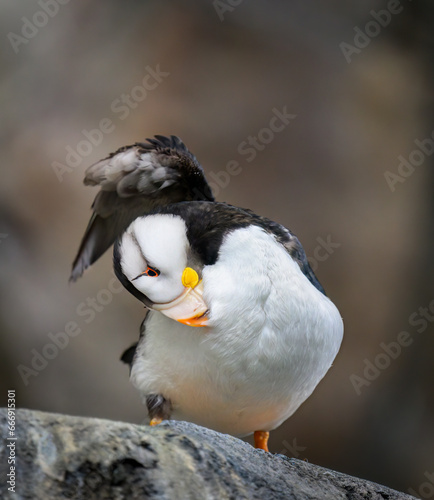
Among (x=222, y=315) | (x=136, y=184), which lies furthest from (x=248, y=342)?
(x=136, y=184)

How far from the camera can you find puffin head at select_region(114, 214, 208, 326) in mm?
1455

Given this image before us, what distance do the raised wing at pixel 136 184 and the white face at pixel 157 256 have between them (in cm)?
26

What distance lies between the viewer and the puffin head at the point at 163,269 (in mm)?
1455

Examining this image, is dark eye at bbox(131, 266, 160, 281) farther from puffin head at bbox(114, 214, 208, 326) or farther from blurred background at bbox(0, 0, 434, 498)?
blurred background at bbox(0, 0, 434, 498)

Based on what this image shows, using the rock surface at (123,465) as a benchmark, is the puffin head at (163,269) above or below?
above

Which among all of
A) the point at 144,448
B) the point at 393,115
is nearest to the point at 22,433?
the point at 144,448

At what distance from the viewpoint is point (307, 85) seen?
2934 mm

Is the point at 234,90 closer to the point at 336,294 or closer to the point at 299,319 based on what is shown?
the point at 336,294

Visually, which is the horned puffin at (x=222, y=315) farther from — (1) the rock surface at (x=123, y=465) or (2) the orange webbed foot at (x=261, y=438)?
(1) the rock surface at (x=123, y=465)

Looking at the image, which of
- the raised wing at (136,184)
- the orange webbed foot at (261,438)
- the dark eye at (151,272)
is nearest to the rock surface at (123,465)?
the dark eye at (151,272)

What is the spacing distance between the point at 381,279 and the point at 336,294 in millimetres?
211

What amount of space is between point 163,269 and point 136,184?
15.7 inches

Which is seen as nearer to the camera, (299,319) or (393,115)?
(299,319)

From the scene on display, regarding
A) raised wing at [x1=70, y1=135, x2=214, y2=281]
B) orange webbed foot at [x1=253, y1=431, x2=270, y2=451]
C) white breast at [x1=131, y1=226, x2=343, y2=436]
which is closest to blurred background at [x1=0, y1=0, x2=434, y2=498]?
raised wing at [x1=70, y1=135, x2=214, y2=281]
